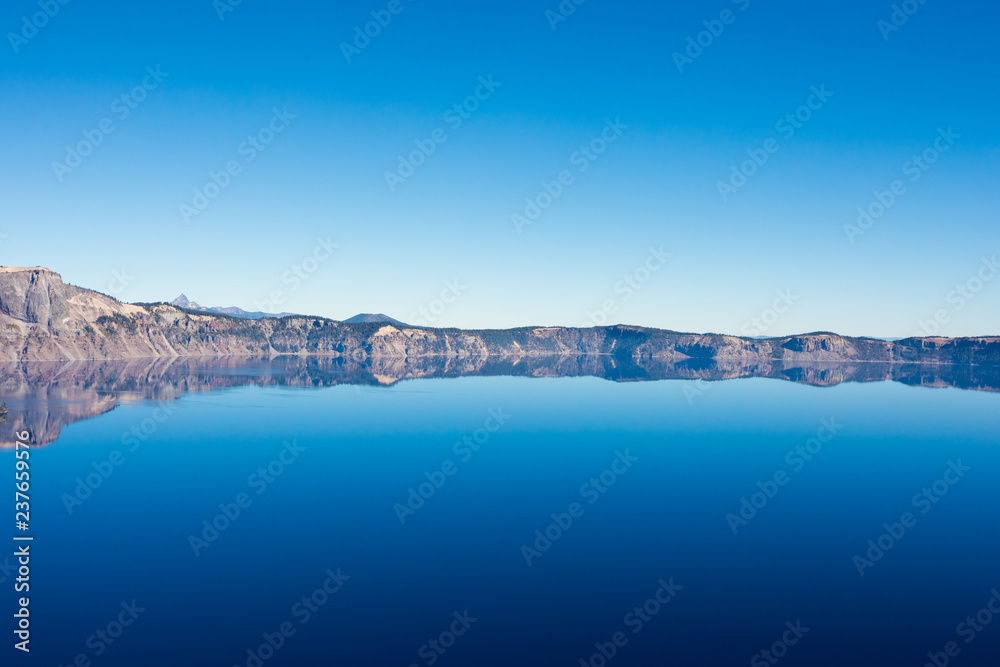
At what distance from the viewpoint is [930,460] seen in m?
72.3

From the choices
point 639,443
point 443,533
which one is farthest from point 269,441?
point 639,443

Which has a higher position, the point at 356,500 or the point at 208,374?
the point at 208,374

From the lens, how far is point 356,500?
49.4 metres

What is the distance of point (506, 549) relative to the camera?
38.4m

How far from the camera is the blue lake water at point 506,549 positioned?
88.7 feet

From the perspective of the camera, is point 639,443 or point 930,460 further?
point 639,443

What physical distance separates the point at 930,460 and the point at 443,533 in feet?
223

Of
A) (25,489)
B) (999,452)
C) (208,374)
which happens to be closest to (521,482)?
(25,489)

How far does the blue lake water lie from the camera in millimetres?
27047

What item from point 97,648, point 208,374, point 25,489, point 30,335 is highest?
point 30,335

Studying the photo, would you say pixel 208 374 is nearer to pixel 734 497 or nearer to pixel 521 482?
pixel 521 482

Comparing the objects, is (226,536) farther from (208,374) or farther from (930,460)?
(208,374)

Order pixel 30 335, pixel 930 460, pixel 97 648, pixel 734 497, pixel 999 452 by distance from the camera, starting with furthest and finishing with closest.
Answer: pixel 30 335
pixel 999 452
pixel 930 460
pixel 734 497
pixel 97 648

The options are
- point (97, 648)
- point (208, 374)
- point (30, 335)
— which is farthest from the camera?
point (30, 335)
